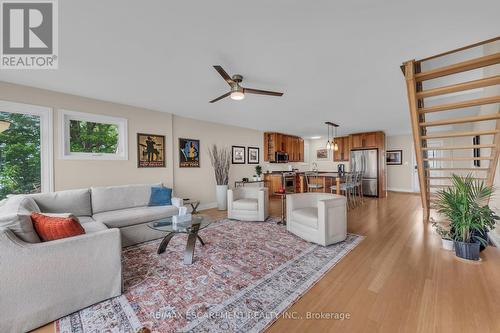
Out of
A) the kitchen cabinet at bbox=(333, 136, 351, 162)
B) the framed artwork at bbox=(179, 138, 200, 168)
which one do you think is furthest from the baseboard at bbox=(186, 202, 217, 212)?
the kitchen cabinet at bbox=(333, 136, 351, 162)

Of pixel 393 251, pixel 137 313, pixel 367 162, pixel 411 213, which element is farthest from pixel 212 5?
pixel 367 162

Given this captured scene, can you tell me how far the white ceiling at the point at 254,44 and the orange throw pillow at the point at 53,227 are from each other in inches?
66.1

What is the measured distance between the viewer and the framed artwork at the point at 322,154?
8.88 m

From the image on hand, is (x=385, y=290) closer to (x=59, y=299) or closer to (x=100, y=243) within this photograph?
(x=100, y=243)

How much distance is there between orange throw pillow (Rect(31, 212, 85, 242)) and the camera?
1.68 meters

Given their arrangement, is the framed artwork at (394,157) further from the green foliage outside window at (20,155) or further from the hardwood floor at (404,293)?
the green foliage outside window at (20,155)

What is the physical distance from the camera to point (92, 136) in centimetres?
368

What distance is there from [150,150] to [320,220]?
361 centimetres

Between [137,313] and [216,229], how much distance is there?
2026 mm

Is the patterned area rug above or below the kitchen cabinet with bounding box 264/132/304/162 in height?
below

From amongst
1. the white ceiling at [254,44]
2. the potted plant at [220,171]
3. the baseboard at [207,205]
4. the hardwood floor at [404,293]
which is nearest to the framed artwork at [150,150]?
the white ceiling at [254,44]

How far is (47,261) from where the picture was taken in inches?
60.9

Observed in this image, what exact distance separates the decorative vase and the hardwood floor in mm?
88

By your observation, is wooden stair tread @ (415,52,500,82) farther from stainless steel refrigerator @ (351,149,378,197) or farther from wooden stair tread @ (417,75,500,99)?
stainless steel refrigerator @ (351,149,378,197)
